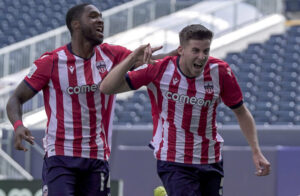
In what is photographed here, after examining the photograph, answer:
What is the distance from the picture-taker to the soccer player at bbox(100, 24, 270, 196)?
5.19m

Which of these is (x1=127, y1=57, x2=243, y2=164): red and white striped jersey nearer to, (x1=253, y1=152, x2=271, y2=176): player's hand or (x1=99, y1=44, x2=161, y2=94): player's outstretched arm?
(x1=99, y1=44, x2=161, y2=94): player's outstretched arm

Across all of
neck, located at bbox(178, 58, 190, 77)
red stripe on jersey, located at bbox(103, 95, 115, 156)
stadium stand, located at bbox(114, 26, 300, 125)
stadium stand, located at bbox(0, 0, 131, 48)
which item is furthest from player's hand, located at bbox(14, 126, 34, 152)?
stadium stand, located at bbox(0, 0, 131, 48)

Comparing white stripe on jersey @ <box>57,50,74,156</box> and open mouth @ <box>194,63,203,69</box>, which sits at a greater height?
open mouth @ <box>194,63,203,69</box>

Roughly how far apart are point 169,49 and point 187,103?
991cm

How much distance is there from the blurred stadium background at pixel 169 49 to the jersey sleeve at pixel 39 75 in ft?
9.10

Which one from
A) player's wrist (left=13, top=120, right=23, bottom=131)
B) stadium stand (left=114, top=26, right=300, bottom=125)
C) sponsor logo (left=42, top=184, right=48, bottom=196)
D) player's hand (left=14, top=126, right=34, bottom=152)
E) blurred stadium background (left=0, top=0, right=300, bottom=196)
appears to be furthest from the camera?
stadium stand (left=114, top=26, right=300, bottom=125)

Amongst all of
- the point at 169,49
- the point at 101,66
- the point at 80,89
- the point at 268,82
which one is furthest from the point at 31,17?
the point at 80,89

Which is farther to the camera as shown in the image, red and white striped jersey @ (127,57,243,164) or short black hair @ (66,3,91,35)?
short black hair @ (66,3,91,35)

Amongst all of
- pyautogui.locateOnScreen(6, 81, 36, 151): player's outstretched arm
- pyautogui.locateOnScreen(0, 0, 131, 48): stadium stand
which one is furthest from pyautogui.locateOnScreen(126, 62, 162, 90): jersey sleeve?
pyautogui.locateOnScreen(0, 0, 131, 48): stadium stand

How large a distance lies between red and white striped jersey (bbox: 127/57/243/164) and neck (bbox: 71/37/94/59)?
16.8 inches

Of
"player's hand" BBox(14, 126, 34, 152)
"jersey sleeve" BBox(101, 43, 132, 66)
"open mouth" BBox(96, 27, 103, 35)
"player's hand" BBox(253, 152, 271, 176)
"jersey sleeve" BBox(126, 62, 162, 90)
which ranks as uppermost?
"open mouth" BBox(96, 27, 103, 35)

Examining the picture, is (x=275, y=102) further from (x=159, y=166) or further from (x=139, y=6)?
(x=159, y=166)

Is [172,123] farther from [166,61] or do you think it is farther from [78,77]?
[78,77]

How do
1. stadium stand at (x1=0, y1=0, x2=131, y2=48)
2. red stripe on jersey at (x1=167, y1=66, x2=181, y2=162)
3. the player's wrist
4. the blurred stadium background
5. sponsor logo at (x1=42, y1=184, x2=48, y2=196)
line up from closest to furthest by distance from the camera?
the player's wrist, red stripe on jersey at (x1=167, y1=66, x2=181, y2=162), sponsor logo at (x1=42, y1=184, x2=48, y2=196), the blurred stadium background, stadium stand at (x1=0, y1=0, x2=131, y2=48)
